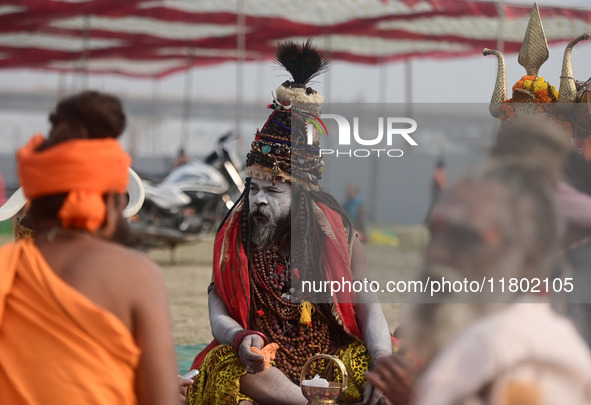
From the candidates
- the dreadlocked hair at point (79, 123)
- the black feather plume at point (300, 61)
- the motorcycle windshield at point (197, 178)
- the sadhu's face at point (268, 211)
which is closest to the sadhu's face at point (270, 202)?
the sadhu's face at point (268, 211)

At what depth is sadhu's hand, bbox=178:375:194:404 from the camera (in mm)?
3805

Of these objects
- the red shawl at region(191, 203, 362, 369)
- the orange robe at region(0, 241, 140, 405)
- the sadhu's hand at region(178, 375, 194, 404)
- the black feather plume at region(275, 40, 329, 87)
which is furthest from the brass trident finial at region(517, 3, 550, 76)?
the orange robe at region(0, 241, 140, 405)

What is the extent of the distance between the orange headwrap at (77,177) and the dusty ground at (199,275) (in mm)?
1767

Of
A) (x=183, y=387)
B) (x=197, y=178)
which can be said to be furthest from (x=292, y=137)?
(x=197, y=178)

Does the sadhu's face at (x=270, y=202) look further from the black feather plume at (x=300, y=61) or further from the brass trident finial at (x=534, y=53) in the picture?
the brass trident finial at (x=534, y=53)

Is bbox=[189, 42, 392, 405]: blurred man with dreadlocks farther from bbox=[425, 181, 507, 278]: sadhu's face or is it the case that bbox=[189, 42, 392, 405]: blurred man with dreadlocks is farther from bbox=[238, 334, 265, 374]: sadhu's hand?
bbox=[425, 181, 507, 278]: sadhu's face

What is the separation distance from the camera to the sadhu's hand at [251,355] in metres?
3.77

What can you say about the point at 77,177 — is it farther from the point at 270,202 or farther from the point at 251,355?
the point at 270,202

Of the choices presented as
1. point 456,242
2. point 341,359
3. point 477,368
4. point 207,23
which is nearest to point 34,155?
point 456,242

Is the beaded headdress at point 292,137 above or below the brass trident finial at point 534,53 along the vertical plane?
below

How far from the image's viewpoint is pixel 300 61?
4.31m

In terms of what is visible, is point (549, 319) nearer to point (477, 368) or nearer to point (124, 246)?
point (477, 368)

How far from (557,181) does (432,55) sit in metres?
16.0

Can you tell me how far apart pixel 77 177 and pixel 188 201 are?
41.1 feet
